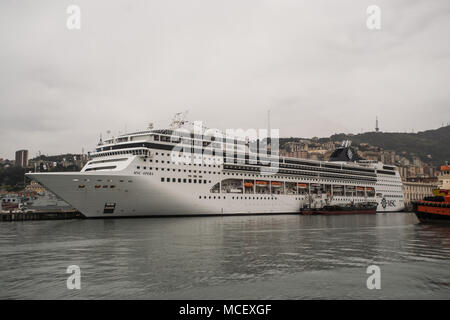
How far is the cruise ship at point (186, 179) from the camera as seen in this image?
1570 inches

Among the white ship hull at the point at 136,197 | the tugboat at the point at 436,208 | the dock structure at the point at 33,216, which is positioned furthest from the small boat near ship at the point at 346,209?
the dock structure at the point at 33,216

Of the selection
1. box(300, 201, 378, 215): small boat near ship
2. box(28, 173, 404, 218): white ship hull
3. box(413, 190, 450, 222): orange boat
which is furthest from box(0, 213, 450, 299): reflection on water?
box(300, 201, 378, 215): small boat near ship

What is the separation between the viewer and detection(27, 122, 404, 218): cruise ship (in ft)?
131

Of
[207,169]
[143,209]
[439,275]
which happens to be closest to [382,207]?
[207,169]

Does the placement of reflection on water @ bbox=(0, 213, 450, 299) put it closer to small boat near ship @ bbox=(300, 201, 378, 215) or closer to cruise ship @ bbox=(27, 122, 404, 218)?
cruise ship @ bbox=(27, 122, 404, 218)

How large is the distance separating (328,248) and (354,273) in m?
6.58

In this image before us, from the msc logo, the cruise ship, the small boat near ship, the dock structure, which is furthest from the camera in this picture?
the msc logo

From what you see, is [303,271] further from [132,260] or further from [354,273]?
[132,260]

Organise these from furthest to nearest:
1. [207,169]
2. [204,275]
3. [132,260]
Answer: [207,169] → [132,260] → [204,275]

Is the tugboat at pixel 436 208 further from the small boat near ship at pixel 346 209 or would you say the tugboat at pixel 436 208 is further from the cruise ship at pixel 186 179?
the cruise ship at pixel 186 179

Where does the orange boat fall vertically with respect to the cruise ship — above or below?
below
